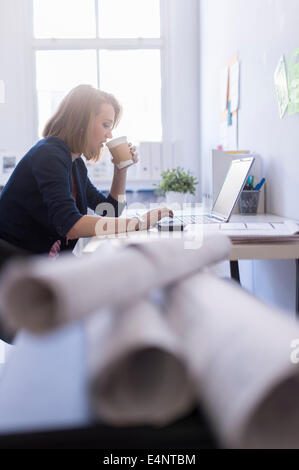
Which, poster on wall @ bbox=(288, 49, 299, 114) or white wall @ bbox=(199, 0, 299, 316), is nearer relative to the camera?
A: poster on wall @ bbox=(288, 49, 299, 114)

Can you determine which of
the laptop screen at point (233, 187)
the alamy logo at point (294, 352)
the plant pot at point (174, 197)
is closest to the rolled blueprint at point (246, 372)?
the alamy logo at point (294, 352)

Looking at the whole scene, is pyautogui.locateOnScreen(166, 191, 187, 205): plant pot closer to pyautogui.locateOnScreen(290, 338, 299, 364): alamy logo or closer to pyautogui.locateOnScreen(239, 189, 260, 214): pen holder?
pyautogui.locateOnScreen(239, 189, 260, 214): pen holder

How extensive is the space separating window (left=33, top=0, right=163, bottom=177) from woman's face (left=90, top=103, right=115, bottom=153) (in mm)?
2541

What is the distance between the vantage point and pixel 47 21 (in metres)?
4.30

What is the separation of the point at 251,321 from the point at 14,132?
13.6ft

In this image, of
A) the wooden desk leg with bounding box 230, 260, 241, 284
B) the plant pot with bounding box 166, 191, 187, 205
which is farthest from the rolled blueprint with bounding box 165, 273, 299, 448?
the plant pot with bounding box 166, 191, 187, 205

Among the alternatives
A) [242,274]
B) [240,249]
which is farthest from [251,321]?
[242,274]

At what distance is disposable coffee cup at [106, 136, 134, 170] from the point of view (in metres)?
1.83

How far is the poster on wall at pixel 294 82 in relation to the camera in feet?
5.33

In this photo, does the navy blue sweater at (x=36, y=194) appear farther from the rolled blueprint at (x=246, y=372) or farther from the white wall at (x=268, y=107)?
the rolled blueprint at (x=246, y=372)

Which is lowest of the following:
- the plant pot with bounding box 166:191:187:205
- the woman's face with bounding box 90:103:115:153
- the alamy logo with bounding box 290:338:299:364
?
the plant pot with bounding box 166:191:187:205

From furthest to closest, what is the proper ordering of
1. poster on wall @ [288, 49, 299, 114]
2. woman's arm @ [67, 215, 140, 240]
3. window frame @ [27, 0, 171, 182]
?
→ window frame @ [27, 0, 171, 182]
poster on wall @ [288, 49, 299, 114]
woman's arm @ [67, 215, 140, 240]

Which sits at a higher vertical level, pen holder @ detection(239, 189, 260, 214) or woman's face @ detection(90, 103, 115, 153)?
woman's face @ detection(90, 103, 115, 153)
